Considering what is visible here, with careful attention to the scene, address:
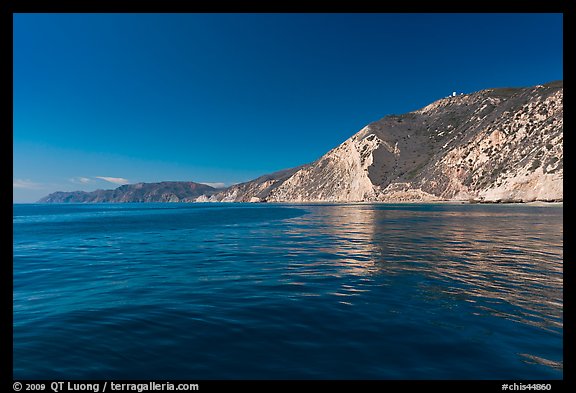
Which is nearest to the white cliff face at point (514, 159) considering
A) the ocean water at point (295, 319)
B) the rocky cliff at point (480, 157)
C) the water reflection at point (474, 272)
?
the rocky cliff at point (480, 157)

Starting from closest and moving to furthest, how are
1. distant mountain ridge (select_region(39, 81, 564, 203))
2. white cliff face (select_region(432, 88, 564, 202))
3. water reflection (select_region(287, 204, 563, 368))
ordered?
water reflection (select_region(287, 204, 563, 368))
white cliff face (select_region(432, 88, 564, 202))
distant mountain ridge (select_region(39, 81, 564, 203))

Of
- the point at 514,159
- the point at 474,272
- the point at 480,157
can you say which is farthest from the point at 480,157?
the point at 474,272

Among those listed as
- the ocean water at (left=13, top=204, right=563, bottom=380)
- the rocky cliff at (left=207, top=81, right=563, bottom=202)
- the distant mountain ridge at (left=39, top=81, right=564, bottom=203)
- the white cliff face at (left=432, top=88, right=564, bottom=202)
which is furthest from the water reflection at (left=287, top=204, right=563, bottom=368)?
the white cliff face at (left=432, top=88, right=564, bottom=202)

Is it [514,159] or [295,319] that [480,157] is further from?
[295,319]

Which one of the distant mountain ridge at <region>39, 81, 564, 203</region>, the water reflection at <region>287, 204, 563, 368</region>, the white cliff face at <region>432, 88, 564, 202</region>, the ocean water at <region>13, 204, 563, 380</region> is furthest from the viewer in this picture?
the distant mountain ridge at <region>39, 81, 564, 203</region>

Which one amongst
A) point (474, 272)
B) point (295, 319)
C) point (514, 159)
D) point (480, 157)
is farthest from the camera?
point (480, 157)

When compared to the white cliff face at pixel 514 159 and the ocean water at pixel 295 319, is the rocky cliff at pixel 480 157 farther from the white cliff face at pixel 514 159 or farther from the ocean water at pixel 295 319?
the ocean water at pixel 295 319

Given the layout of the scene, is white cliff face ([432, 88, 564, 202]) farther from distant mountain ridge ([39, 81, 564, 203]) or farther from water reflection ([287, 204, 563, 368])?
water reflection ([287, 204, 563, 368])

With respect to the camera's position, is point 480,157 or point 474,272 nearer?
point 474,272

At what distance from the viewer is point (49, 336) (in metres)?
8.05

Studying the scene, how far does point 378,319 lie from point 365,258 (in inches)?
415

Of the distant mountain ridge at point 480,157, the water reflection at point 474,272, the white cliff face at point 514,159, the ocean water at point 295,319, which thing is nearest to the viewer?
the ocean water at point 295,319

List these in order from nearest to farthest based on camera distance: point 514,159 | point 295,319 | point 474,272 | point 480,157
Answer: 1. point 295,319
2. point 474,272
3. point 514,159
4. point 480,157
